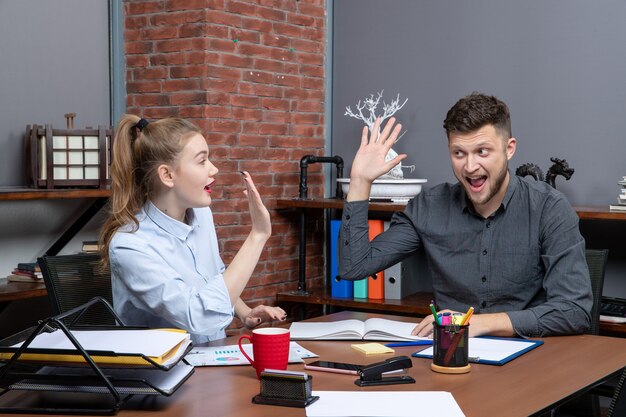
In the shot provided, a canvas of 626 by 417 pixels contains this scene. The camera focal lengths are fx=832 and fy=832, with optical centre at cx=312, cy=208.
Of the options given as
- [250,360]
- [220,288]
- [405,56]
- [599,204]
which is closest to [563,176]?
[599,204]

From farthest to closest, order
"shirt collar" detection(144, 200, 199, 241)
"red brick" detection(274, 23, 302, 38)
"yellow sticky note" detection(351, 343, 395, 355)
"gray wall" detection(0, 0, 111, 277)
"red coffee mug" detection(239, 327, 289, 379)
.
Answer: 1. "red brick" detection(274, 23, 302, 38)
2. "gray wall" detection(0, 0, 111, 277)
3. "shirt collar" detection(144, 200, 199, 241)
4. "yellow sticky note" detection(351, 343, 395, 355)
5. "red coffee mug" detection(239, 327, 289, 379)

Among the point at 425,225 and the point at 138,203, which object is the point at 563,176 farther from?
the point at 138,203

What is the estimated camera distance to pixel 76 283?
7.60ft

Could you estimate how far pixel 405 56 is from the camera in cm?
414

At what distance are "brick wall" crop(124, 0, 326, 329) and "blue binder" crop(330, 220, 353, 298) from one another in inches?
10.7

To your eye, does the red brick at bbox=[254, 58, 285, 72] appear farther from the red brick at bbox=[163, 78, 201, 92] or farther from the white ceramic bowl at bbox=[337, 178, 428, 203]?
the white ceramic bowl at bbox=[337, 178, 428, 203]

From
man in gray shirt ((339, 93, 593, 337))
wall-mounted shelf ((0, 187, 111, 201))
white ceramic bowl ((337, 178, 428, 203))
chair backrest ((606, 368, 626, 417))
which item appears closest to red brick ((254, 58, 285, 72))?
white ceramic bowl ((337, 178, 428, 203))

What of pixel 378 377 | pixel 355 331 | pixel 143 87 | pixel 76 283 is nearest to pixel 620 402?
pixel 378 377

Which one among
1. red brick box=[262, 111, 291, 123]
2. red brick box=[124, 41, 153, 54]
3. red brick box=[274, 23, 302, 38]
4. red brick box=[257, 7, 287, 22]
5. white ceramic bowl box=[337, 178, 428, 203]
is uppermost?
red brick box=[257, 7, 287, 22]

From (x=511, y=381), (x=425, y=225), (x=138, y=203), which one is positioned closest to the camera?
(x=511, y=381)

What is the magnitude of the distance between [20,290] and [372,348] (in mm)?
1547

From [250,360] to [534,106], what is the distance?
241 centimetres

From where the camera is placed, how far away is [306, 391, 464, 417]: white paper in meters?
1.53

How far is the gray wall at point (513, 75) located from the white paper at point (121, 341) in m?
2.42
